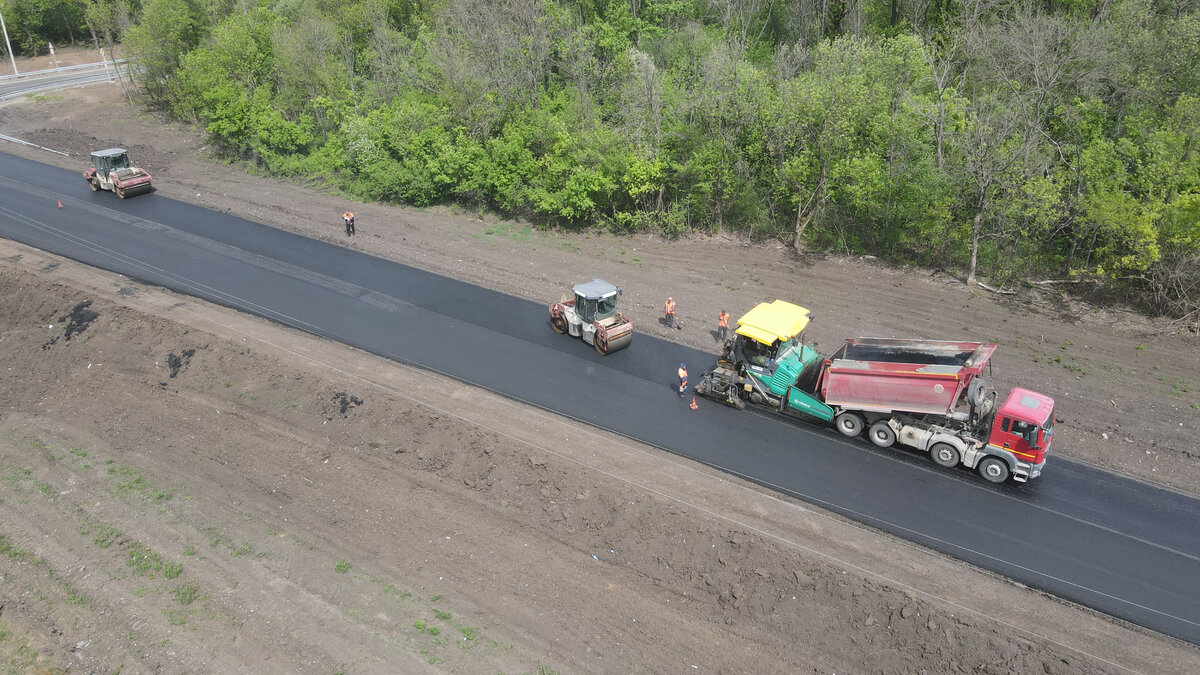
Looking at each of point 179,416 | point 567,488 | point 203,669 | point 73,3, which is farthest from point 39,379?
point 73,3

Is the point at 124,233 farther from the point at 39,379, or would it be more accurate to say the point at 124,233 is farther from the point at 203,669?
the point at 203,669

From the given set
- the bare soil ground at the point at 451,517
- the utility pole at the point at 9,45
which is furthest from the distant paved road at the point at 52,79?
the bare soil ground at the point at 451,517

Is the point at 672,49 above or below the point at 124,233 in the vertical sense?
above

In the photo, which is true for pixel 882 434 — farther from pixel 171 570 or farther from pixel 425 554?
pixel 171 570

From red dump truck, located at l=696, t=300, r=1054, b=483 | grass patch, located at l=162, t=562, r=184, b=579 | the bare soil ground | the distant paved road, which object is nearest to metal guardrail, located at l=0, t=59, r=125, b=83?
the distant paved road

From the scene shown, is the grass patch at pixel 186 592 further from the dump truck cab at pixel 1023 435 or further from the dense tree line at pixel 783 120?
the dense tree line at pixel 783 120

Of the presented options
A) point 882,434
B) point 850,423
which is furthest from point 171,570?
point 882,434
